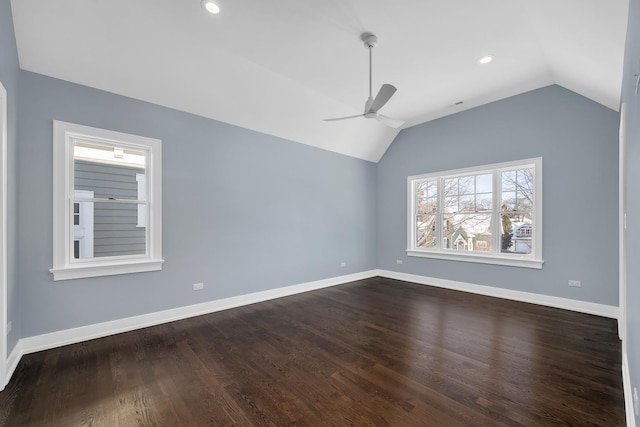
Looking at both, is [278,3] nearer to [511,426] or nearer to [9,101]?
[9,101]

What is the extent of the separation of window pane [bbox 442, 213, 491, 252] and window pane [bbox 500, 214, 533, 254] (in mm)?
250

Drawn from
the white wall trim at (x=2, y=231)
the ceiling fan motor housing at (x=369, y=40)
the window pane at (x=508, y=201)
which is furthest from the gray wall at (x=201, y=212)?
the window pane at (x=508, y=201)

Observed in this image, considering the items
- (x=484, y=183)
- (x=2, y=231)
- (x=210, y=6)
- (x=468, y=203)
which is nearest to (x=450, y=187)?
(x=468, y=203)

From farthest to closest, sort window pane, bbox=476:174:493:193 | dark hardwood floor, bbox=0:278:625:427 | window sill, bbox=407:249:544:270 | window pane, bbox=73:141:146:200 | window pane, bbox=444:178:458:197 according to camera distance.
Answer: window pane, bbox=444:178:458:197, window pane, bbox=476:174:493:193, window sill, bbox=407:249:544:270, window pane, bbox=73:141:146:200, dark hardwood floor, bbox=0:278:625:427

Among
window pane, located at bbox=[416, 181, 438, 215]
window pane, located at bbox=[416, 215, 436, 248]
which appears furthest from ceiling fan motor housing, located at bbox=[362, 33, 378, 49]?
window pane, located at bbox=[416, 215, 436, 248]

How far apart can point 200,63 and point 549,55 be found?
4231 millimetres

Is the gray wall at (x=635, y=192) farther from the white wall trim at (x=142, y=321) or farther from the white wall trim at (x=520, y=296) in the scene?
the white wall trim at (x=142, y=321)

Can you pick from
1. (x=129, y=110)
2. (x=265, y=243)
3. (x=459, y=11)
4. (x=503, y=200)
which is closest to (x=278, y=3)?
(x=459, y=11)

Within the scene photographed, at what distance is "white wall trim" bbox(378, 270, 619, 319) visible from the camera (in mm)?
3697

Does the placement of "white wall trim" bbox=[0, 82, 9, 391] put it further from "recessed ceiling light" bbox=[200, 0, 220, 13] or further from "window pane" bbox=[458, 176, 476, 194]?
"window pane" bbox=[458, 176, 476, 194]

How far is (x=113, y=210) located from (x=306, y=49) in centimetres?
313

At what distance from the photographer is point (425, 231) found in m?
5.78

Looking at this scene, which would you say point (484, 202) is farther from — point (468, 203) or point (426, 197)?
point (426, 197)

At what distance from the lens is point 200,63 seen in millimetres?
3199
